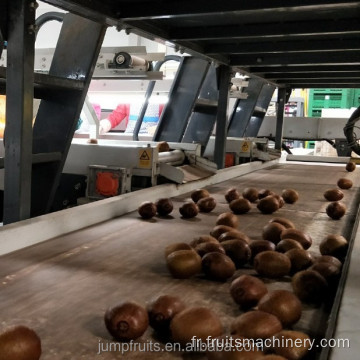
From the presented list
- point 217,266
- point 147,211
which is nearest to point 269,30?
point 147,211

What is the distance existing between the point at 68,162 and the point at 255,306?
2646 millimetres

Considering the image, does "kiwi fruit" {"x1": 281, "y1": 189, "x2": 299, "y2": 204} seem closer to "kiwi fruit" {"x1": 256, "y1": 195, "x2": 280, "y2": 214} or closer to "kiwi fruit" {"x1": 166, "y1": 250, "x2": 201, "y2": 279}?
"kiwi fruit" {"x1": 256, "y1": 195, "x2": 280, "y2": 214}

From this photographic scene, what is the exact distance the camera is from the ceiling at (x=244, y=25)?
9.64 ft

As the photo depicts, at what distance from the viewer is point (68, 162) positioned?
12.3 feet

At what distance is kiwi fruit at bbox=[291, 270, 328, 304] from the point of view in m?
1.51

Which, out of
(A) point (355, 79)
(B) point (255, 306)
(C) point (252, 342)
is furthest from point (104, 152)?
(A) point (355, 79)

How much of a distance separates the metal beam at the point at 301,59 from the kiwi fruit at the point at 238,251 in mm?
3532

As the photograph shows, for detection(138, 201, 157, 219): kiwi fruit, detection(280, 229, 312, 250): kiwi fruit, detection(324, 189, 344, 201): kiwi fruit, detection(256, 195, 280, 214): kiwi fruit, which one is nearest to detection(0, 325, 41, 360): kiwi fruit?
detection(280, 229, 312, 250): kiwi fruit

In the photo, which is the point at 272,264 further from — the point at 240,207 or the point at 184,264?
the point at 240,207

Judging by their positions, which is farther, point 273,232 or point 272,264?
point 273,232

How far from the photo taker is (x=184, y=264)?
1701mm

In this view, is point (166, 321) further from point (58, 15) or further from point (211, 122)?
point (211, 122)

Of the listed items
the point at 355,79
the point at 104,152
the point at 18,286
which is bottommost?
the point at 18,286

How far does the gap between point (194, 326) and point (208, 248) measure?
62 centimetres
